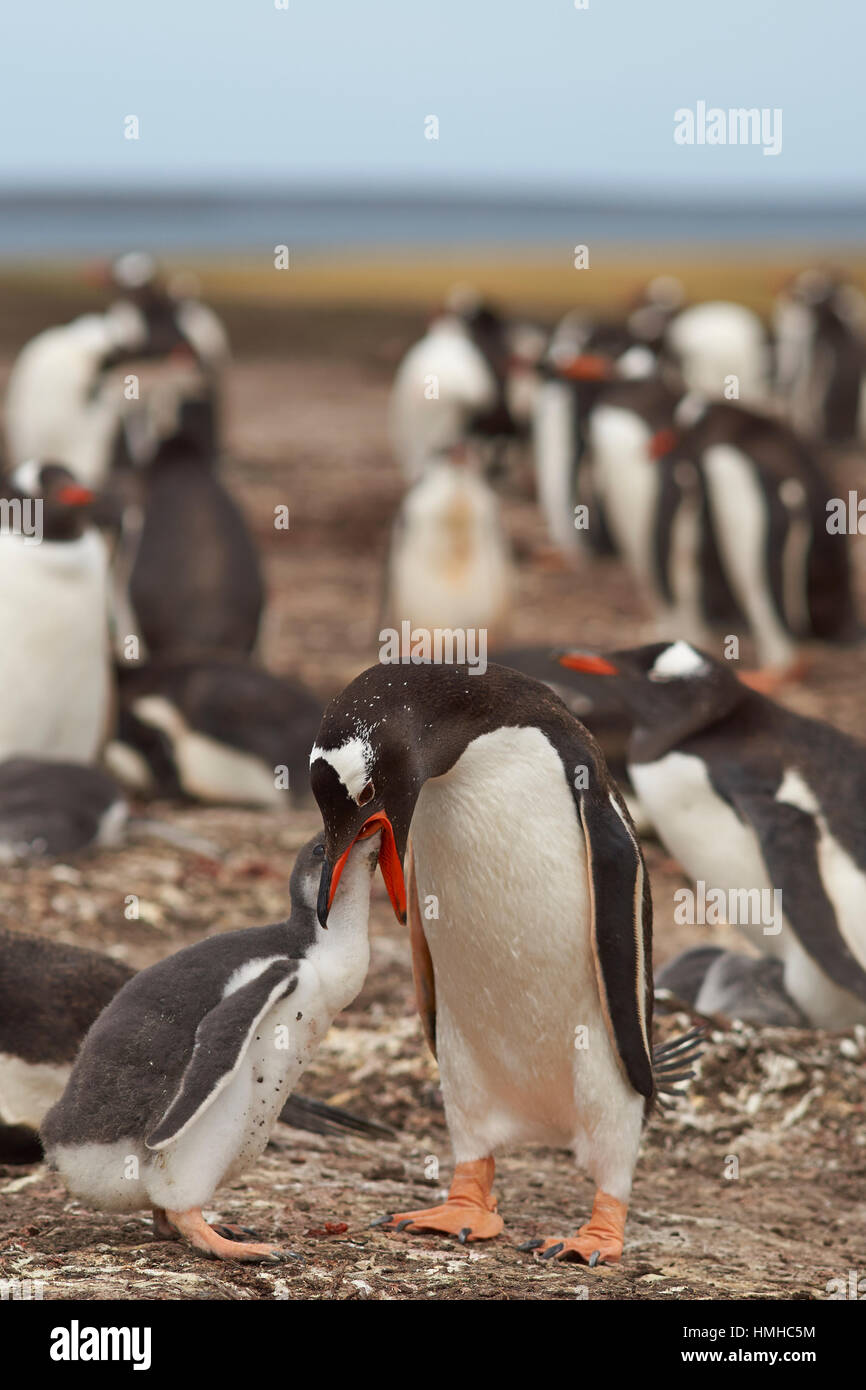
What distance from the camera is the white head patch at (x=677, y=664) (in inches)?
175

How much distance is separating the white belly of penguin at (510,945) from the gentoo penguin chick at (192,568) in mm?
5561

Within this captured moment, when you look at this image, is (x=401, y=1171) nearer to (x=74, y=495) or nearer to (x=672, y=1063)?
(x=672, y=1063)

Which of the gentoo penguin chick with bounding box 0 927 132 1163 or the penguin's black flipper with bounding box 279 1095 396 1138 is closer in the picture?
the gentoo penguin chick with bounding box 0 927 132 1163

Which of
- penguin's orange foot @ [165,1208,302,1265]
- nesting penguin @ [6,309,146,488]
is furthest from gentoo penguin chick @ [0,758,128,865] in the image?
nesting penguin @ [6,309,146,488]

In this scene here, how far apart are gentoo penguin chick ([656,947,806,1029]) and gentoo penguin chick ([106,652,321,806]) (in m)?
2.48

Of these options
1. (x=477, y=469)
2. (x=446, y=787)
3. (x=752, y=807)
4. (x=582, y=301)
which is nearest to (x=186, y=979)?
(x=446, y=787)

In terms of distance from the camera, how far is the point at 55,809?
5676 mm

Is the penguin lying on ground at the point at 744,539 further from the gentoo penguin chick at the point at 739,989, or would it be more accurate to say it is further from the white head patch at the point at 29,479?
the gentoo penguin chick at the point at 739,989

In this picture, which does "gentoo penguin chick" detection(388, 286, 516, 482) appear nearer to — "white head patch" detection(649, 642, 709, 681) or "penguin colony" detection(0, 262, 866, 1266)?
"penguin colony" detection(0, 262, 866, 1266)

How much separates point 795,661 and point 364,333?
1825cm

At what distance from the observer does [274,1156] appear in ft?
12.1

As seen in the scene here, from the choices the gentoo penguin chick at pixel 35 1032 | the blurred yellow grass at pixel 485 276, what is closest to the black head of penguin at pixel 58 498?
the gentoo penguin chick at pixel 35 1032

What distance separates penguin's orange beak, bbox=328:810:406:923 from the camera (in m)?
2.72
